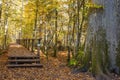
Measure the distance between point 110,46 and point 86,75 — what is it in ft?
5.26

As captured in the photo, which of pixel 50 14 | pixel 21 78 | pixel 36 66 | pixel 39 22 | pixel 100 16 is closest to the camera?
pixel 21 78

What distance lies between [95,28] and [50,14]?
1330 centimetres

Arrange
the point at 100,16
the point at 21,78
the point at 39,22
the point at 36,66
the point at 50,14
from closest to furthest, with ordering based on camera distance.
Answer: the point at 21,78
the point at 100,16
the point at 36,66
the point at 50,14
the point at 39,22

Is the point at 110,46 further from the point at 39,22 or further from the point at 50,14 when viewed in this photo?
the point at 39,22

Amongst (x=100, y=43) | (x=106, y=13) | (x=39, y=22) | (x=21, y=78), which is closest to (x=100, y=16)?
(x=106, y=13)

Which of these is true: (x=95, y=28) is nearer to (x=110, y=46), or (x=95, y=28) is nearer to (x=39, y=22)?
(x=110, y=46)

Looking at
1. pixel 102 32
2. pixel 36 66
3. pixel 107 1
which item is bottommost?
pixel 36 66

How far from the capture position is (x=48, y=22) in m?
23.9

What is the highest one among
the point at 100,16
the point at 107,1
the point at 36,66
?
the point at 107,1

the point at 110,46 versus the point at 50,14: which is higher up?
the point at 50,14

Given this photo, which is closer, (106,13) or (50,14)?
(106,13)

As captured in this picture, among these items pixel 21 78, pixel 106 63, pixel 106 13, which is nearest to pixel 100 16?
pixel 106 13

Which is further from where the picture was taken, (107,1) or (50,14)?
(50,14)

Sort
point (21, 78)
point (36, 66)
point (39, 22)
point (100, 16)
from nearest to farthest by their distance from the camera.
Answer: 1. point (21, 78)
2. point (100, 16)
3. point (36, 66)
4. point (39, 22)
